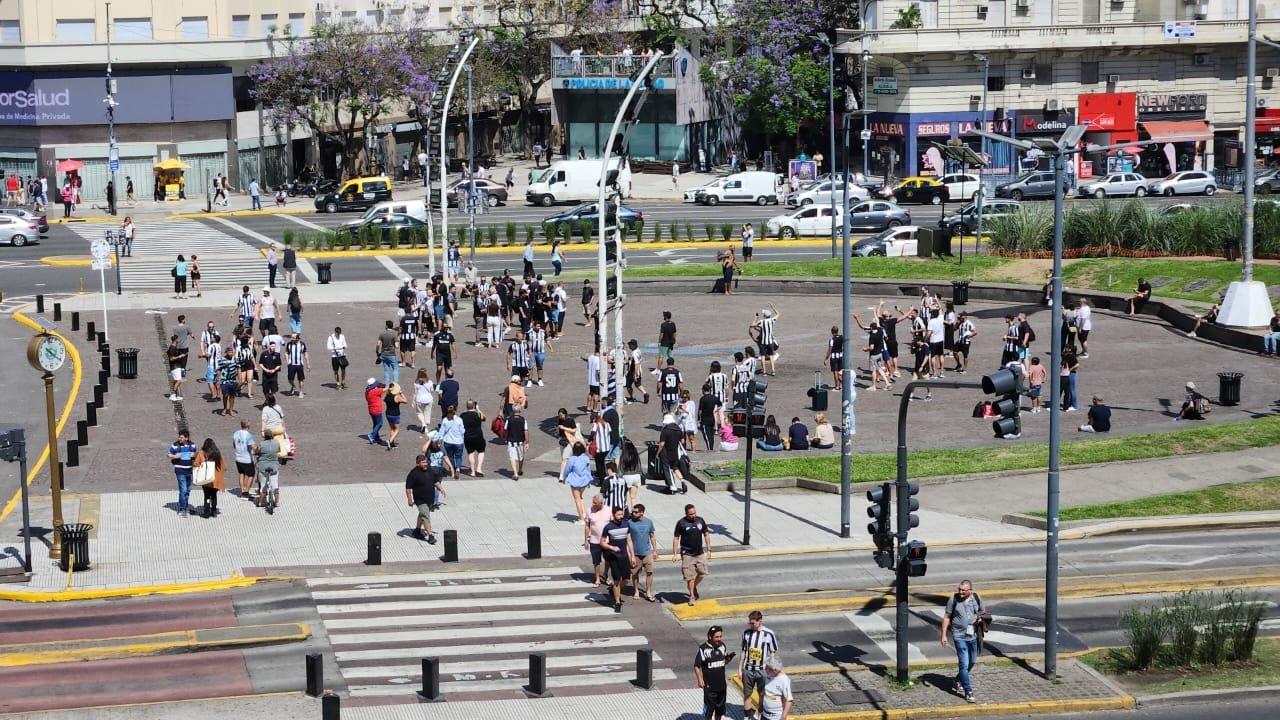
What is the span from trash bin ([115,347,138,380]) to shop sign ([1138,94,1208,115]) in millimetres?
58110

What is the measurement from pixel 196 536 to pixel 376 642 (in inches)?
245

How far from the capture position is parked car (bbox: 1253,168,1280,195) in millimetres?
71438

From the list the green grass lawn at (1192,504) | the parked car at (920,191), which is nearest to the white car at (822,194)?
the parked car at (920,191)

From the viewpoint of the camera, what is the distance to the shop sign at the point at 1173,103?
84188 millimetres

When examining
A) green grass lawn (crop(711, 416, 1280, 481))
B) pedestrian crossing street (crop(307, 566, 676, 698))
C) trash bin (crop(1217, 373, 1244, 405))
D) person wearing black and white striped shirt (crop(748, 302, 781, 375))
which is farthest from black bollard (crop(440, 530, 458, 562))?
trash bin (crop(1217, 373, 1244, 405))

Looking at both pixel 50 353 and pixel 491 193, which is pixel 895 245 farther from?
pixel 50 353

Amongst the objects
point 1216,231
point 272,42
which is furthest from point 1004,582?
point 272,42

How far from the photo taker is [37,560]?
86.5 feet

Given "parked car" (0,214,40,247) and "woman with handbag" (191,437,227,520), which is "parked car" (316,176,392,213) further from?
"woman with handbag" (191,437,227,520)

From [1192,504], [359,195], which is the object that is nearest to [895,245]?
[1192,504]

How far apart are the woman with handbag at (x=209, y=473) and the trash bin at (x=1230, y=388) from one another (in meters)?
21.2

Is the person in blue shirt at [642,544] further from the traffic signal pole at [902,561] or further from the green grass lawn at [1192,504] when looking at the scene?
the green grass lawn at [1192,504]

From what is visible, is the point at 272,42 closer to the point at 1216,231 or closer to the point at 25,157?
the point at 25,157

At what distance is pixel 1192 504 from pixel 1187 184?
4864cm
